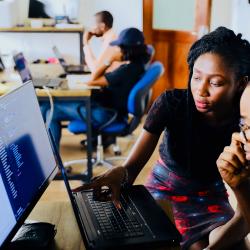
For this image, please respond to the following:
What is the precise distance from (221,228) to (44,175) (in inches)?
20.3

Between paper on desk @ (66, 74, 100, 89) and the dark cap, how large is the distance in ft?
1.13

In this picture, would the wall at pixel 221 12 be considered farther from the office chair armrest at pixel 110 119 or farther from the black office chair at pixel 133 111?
the office chair armrest at pixel 110 119

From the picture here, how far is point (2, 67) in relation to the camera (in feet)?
11.4

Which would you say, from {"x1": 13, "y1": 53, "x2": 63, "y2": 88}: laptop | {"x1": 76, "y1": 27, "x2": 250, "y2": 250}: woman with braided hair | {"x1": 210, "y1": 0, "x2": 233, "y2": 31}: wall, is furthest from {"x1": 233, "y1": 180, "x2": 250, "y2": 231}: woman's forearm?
{"x1": 210, "y1": 0, "x2": 233, "y2": 31}: wall

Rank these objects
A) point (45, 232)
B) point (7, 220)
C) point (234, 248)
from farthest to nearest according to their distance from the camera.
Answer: point (234, 248) < point (45, 232) < point (7, 220)

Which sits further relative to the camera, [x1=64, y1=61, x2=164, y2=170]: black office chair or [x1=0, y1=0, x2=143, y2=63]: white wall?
[x1=0, y1=0, x2=143, y2=63]: white wall

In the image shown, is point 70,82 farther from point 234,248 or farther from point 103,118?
point 234,248

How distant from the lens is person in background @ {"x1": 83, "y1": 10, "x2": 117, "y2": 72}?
3.04 meters

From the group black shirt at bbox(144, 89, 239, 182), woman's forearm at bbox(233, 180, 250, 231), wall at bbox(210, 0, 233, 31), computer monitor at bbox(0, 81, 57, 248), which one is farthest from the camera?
wall at bbox(210, 0, 233, 31)

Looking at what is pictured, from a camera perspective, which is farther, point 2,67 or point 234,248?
point 2,67

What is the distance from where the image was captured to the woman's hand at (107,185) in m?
1.22

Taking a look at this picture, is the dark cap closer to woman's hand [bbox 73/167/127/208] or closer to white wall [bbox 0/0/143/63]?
white wall [bbox 0/0/143/63]

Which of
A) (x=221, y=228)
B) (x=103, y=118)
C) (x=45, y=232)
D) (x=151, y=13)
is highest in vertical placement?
(x=151, y=13)

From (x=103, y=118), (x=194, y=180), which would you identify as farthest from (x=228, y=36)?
(x=103, y=118)
